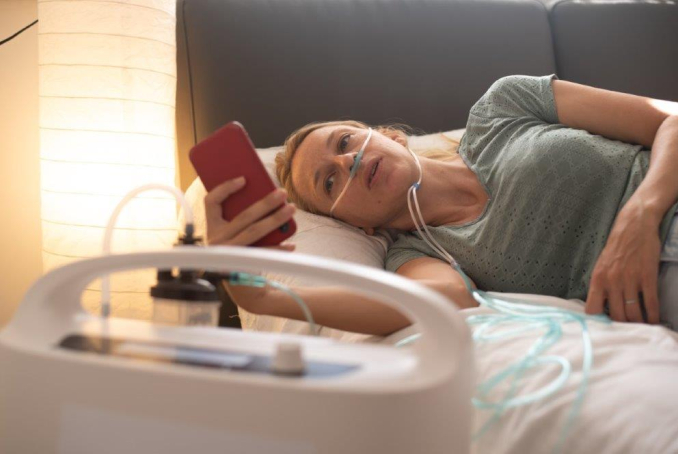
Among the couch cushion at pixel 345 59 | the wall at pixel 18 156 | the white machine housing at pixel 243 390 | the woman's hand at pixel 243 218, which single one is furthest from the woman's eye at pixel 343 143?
the wall at pixel 18 156

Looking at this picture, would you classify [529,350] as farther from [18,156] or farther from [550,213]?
[18,156]

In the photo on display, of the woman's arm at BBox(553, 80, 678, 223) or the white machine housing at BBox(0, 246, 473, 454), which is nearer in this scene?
the white machine housing at BBox(0, 246, 473, 454)

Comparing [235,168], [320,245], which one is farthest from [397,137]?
[235,168]

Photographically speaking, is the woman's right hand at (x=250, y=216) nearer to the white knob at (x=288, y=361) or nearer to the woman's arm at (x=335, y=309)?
the woman's arm at (x=335, y=309)

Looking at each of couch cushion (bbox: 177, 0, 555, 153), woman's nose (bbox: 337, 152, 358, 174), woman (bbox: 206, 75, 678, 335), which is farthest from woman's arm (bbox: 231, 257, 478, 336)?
couch cushion (bbox: 177, 0, 555, 153)

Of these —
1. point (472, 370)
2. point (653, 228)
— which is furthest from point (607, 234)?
point (472, 370)

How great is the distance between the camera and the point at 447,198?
157 cm

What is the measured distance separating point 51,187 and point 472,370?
4.12 ft

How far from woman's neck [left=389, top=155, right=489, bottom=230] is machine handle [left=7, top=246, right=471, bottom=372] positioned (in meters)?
0.90

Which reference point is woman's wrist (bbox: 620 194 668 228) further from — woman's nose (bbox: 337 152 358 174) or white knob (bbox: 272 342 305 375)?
white knob (bbox: 272 342 305 375)

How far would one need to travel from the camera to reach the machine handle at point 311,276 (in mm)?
632

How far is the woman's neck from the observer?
1.55 m

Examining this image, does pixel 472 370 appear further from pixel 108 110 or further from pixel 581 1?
pixel 581 1

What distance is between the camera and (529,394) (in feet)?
2.81
